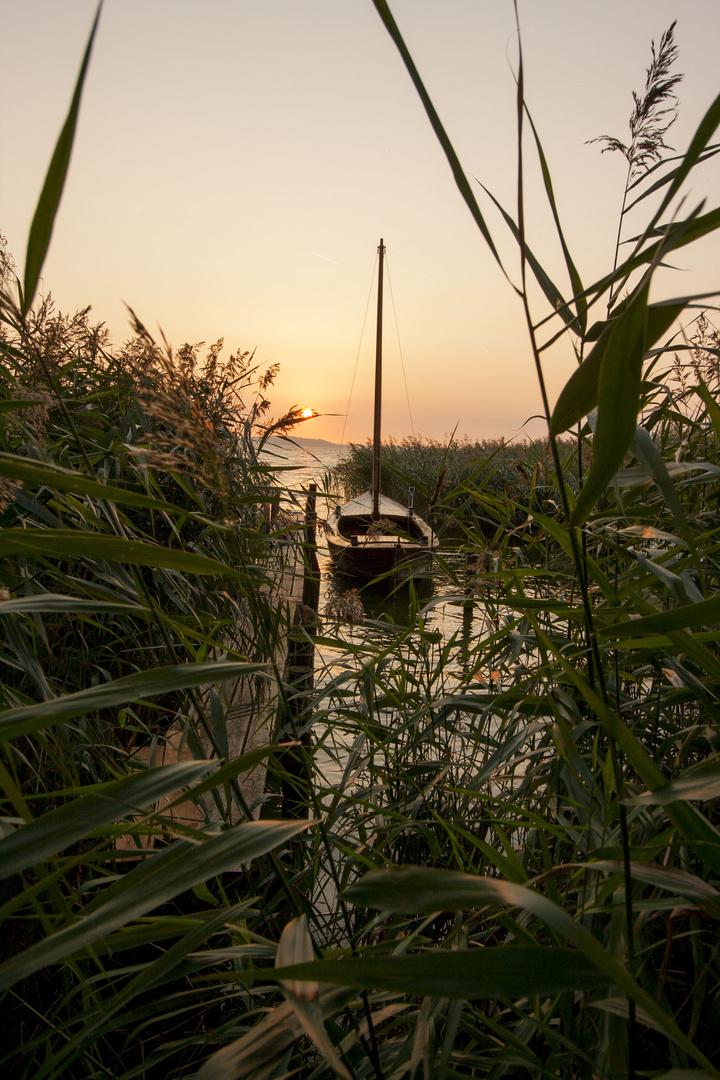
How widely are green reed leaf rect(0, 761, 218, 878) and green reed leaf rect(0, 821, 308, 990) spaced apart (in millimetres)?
52

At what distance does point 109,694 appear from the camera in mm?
542

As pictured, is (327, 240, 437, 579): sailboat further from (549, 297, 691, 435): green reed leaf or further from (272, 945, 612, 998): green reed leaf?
(272, 945, 612, 998): green reed leaf

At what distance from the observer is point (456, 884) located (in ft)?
1.53

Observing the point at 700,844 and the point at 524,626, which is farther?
the point at 524,626

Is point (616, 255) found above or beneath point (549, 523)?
above

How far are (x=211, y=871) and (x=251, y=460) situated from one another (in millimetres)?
2143

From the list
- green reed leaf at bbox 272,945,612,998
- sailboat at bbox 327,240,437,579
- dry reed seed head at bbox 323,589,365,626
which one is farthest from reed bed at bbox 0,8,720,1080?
sailboat at bbox 327,240,437,579

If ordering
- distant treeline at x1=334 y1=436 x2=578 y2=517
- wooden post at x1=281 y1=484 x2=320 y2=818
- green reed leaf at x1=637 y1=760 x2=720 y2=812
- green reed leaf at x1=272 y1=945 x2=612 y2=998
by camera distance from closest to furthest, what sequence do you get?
green reed leaf at x1=272 y1=945 x2=612 y2=998
green reed leaf at x1=637 y1=760 x2=720 y2=812
wooden post at x1=281 y1=484 x2=320 y2=818
distant treeline at x1=334 y1=436 x2=578 y2=517

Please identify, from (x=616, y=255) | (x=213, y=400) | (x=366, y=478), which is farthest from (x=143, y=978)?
(x=366, y=478)

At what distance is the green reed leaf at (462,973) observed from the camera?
1.46 feet

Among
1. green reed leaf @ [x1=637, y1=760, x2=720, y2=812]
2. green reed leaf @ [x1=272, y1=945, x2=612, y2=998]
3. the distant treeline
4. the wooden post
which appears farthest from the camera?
the distant treeline

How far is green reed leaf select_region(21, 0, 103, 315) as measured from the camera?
1.62ft

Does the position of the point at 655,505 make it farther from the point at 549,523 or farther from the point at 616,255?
the point at 616,255

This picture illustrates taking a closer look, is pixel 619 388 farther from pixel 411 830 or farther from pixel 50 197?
pixel 411 830
